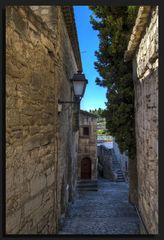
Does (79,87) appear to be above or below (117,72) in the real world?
below

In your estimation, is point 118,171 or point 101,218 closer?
point 101,218

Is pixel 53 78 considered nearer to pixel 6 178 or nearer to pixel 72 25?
pixel 6 178

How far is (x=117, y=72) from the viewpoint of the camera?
9484 mm

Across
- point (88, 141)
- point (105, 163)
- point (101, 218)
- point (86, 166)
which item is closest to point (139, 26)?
point (101, 218)

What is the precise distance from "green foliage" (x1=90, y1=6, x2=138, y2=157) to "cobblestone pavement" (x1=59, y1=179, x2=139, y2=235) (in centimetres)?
207

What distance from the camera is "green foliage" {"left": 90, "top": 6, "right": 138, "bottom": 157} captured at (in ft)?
28.8

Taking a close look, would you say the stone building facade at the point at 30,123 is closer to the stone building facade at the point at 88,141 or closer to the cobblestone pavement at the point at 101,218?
the cobblestone pavement at the point at 101,218

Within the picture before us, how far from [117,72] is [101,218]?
4660mm

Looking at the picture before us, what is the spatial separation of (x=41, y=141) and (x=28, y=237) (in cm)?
203

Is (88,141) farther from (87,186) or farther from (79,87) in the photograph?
(79,87)

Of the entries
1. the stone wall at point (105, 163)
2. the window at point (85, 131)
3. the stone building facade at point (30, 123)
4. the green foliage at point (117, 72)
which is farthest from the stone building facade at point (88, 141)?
the stone building facade at point (30, 123)

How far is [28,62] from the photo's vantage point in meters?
3.96

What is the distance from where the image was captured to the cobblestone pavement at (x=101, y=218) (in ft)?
25.7

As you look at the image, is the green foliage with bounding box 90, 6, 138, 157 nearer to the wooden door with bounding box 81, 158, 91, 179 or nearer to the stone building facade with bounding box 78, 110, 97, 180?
the stone building facade with bounding box 78, 110, 97, 180
